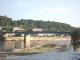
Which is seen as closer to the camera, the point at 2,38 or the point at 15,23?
the point at 2,38

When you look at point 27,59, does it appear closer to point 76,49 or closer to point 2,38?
point 76,49

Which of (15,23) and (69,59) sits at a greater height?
(15,23)

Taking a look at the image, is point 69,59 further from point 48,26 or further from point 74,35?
point 48,26

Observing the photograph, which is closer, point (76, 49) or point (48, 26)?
point (76, 49)

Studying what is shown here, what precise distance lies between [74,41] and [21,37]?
56.4 m

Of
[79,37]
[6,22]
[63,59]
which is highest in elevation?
[6,22]

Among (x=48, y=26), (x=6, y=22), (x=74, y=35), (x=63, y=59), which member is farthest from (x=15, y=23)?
(x=63, y=59)

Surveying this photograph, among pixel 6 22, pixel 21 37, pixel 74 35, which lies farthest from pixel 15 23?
pixel 74 35

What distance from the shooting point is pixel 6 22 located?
164m

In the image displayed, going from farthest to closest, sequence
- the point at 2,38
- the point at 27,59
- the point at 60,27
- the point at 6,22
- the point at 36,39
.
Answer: the point at 60,27 → the point at 6,22 → the point at 36,39 → the point at 2,38 → the point at 27,59

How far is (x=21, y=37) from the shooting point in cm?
10700

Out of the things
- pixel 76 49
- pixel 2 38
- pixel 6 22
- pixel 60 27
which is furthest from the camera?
pixel 60 27

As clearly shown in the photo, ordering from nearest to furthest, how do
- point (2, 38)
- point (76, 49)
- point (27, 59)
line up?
point (27, 59)
point (76, 49)
point (2, 38)

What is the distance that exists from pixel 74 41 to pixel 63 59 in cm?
1913
